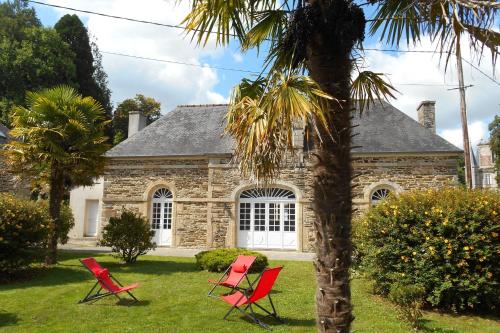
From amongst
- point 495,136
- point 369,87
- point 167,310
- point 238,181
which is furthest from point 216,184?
point 495,136

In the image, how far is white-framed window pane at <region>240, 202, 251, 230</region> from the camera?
17500 mm

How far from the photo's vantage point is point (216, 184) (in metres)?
17.6

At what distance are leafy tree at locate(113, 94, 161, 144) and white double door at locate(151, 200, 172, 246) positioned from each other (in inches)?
783

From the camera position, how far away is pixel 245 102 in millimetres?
3658

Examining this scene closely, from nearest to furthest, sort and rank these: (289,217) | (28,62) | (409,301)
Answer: (409,301) < (289,217) < (28,62)

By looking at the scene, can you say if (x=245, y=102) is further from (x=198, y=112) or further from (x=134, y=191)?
(x=198, y=112)

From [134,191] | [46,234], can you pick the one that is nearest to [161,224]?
[134,191]

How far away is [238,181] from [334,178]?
1428cm

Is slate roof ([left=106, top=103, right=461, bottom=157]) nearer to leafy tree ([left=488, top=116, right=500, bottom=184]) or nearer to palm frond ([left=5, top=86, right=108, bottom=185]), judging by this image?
palm frond ([left=5, top=86, right=108, bottom=185])

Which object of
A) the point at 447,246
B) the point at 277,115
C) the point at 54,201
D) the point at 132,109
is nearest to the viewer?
the point at 277,115

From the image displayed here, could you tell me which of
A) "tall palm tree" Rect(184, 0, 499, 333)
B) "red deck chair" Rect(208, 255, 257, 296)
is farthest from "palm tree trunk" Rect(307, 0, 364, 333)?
"red deck chair" Rect(208, 255, 257, 296)

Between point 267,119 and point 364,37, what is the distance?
1284mm

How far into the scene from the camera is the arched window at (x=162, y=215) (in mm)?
18328

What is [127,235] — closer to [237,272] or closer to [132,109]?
[237,272]
